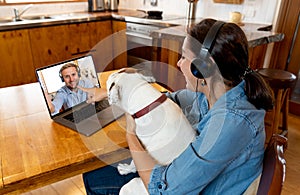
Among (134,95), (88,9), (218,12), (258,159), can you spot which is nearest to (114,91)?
(134,95)

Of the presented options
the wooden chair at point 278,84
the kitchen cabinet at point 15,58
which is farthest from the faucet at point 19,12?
the wooden chair at point 278,84

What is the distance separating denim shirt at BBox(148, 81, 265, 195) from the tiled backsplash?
2.22 meters

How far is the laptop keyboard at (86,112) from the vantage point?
1.02m

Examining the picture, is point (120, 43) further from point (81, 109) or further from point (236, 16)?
point (81, 109)

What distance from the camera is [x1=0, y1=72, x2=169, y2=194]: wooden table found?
76 centimetres

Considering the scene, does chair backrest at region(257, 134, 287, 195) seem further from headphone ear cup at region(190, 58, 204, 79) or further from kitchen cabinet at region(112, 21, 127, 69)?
kitchen cabinet at region(112, 21, 127, 69)

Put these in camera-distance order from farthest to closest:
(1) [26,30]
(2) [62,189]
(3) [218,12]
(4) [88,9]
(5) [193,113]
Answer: (4) [88,9] < (3) [218,12] < (1) [26,30] < (2) [62,189] < (5) [193,113]

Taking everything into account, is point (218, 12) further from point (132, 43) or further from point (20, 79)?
point (20, 79)

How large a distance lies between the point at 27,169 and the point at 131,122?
1.20 ft

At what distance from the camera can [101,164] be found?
0.90 m

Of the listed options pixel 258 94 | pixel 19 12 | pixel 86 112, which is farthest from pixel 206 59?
pixel 19 12

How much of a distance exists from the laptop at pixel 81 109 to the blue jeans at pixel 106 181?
0.81 feet

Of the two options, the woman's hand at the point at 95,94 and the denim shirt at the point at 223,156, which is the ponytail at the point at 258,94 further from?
the woman's hand at the point at 95,94

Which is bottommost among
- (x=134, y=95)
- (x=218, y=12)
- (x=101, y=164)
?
(x=101, y=164)
